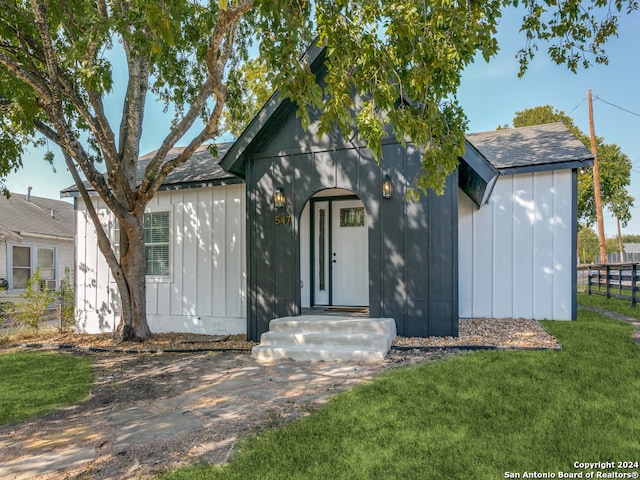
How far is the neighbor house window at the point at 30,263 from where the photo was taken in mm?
14609

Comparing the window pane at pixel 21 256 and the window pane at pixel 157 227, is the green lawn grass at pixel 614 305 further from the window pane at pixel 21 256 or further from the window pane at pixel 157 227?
the window pane at pixel 21 256

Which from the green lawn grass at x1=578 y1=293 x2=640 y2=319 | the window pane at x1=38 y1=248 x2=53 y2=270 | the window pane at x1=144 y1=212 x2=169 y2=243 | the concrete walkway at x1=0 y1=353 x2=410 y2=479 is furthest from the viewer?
the window pane at x1=38 y1=248 x2=53 y2=270

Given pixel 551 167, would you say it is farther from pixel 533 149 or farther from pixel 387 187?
pixel 387 187

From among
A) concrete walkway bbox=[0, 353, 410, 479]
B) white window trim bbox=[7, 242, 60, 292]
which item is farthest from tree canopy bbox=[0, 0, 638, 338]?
white window trim bbox=[7, 242, 60, 292]

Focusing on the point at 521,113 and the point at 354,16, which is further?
the point at 521,113

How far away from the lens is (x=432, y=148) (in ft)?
15.2

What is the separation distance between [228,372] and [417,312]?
2.94 meters

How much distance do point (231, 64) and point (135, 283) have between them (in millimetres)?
4949

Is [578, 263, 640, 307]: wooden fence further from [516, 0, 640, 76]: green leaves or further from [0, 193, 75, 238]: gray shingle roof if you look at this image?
[0, 193, 75, 238]: gray shingle roof

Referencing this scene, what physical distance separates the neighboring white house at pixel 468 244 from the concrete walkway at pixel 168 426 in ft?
11.2

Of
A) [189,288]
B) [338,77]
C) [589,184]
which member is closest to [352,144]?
[338,77]

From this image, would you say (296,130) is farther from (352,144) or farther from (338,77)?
(338,77)

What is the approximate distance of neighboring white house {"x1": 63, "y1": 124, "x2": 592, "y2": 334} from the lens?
802 cm

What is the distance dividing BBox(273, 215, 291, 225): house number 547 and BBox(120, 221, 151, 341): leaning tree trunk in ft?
8.48
